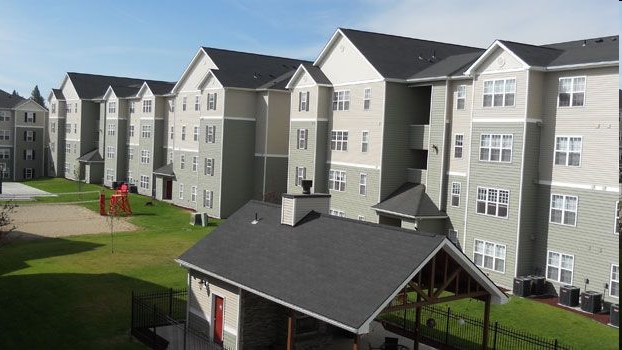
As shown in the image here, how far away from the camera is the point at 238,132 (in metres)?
53.1

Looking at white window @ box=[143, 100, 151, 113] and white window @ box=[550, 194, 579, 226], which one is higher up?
white window @ box=[143, 100, 151, 113]

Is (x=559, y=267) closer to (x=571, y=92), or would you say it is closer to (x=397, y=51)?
(x=571, y=92)

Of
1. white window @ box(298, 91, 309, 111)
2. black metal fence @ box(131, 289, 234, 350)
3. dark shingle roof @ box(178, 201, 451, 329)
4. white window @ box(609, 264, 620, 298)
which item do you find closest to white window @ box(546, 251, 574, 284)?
white window @ box(609, 264, 620, 298)

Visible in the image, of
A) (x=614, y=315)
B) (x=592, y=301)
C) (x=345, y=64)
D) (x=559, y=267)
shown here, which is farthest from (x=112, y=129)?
(x=614, y=315)

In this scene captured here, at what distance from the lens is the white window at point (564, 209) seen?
2997cm

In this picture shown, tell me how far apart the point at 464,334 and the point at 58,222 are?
36543 mm

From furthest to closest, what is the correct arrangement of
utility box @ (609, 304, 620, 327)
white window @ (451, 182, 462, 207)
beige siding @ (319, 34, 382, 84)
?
beige siding @ (319, 34, 382, 84) < white window @ (451, 182, 462, 207) < utility box @ (609, 304, 620, 327)

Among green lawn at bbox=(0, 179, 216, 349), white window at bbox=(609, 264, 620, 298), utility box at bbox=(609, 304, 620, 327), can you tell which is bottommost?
green lawn at bbox=(0, 179, 216, 349)

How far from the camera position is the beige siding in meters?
41.8

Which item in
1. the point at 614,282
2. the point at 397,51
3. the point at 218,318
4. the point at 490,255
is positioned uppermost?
the point at 397,51

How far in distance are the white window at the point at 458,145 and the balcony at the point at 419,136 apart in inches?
94.9

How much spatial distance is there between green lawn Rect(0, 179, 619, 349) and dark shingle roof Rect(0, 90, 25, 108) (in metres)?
53.5

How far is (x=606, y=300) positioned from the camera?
27969 mm

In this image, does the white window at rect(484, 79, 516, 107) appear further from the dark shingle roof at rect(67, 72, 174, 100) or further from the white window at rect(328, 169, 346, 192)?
the dark shingle roof at rect(67, 72, 174, 100)
